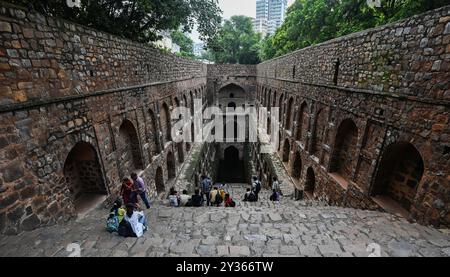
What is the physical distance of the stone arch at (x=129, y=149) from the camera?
7672 millimetres

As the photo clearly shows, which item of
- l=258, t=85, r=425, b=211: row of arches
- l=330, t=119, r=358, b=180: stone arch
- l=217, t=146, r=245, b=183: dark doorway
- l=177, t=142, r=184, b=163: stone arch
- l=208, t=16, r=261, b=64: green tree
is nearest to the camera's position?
l=258, t=85, r=425, b=211: row of arches

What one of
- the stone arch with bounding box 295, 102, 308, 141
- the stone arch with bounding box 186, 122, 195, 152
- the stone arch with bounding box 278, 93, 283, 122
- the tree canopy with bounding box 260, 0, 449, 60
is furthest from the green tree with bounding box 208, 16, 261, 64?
the stone arch with bounding box 295, 102, 308, 141

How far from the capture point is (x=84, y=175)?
629 cm

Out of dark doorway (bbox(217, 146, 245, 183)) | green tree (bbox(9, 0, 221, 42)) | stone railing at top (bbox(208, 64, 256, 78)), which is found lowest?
dark doorway (bbox(217, 146, 245, 183))

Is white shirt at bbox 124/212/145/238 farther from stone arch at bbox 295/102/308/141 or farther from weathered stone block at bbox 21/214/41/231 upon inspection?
stone arch at bbox 295/102/308/141

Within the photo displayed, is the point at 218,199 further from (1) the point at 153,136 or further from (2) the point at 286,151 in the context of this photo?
(2) the point at 286,151

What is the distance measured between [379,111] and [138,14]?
1057 cm

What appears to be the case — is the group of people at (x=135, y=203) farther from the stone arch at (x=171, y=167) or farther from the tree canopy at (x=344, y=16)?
the tree canopy at (x=344, y=16)

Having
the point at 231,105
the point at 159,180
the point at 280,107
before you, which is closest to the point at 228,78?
the point at 231,105

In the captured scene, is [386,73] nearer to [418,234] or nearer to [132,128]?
[418,234]

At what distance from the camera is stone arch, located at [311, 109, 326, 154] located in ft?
29.6

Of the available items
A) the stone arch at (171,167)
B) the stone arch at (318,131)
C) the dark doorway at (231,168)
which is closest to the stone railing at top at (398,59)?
the stone arch at (318,131)
